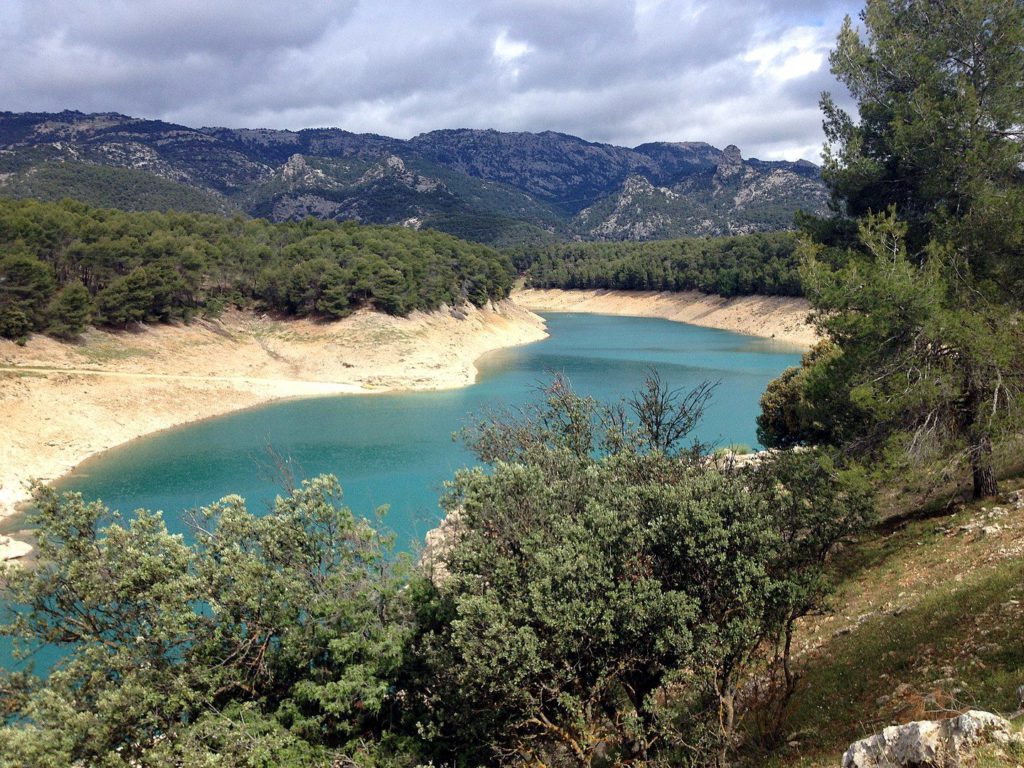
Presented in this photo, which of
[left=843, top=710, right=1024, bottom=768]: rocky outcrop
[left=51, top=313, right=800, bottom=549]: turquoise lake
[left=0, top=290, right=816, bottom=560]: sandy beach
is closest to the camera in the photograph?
[left=843, top=710, right=1024, bottom=768]: rocky outcrop

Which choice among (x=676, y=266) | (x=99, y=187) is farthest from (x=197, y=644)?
(x=99, y=187)

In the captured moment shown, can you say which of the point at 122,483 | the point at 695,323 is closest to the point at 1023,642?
the point at 122,483

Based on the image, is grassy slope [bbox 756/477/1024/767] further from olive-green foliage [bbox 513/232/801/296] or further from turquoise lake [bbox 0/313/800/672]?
olive-green foliage [bbox 513/232/801/296]

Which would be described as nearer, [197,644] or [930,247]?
[197,644]

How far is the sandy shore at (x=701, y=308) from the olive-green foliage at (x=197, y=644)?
63833 millimetres

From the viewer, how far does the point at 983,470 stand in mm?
15906

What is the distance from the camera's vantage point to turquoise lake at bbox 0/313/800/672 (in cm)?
3153

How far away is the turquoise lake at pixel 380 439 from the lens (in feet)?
105

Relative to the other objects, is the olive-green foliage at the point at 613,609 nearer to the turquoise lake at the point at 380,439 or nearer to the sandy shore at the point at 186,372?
the turquoise lake at the point at 380,439

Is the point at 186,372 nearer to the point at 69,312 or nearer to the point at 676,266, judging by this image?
the point at 69,312

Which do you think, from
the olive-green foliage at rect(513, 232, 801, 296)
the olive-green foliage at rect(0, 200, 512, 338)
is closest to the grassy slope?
the olive-green foliage at rect(0, 200, 512, 338)

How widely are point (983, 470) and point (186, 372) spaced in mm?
53831

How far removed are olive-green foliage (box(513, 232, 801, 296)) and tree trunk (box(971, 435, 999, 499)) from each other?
67.1 m

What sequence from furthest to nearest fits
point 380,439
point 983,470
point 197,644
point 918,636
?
point 380,439 → point 983,470 → point 197,644 → point 918,636
